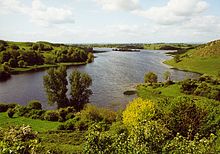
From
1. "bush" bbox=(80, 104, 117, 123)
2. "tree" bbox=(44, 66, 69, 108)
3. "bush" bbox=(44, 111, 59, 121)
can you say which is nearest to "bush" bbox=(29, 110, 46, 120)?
"bush" bbox=(44, 111, 59, 121)

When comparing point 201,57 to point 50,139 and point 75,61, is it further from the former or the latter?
point 50,139

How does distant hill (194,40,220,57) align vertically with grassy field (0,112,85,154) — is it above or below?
above

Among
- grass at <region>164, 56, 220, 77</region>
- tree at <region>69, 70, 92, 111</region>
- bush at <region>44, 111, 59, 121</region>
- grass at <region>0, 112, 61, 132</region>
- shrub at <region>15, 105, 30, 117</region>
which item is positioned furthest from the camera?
grass at <region>164, 56, 220, 77</region>

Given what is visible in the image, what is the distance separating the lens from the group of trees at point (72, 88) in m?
71.9

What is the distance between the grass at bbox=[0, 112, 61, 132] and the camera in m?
51.9

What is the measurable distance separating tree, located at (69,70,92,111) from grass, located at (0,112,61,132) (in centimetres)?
1595

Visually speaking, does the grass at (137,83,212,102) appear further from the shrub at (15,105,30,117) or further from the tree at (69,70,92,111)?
the shrub at (15,105,30,117)

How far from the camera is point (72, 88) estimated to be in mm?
72250

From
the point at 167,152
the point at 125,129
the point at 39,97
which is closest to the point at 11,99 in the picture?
the point at 39,97

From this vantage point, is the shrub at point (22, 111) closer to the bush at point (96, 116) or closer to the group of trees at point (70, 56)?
the bush at point (96, 116)

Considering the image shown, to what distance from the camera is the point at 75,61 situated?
172625 mm

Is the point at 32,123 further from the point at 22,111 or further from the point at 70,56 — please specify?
the point at 70,56

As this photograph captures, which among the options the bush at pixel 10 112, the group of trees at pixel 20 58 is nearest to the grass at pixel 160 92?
the bush at pixel 10 112

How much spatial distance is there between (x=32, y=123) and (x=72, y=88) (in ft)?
62.0
